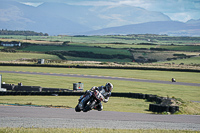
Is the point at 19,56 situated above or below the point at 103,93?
above

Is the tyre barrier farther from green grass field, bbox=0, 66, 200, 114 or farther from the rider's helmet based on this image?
the rider's helmet

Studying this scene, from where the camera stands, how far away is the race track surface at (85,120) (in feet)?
60.4

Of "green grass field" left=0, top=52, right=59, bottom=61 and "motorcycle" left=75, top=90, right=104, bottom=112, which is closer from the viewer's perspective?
"motorcycle" left=75, top=90, right=104, bottom=112

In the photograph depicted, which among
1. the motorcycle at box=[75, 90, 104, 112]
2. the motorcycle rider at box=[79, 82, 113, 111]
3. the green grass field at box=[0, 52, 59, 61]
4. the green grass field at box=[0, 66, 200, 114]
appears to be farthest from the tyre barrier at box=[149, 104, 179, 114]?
the green grass field at box=[0, 52, 59, 61]

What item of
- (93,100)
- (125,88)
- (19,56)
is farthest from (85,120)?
(19,56)

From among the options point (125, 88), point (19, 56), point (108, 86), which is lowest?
point (125, 88)

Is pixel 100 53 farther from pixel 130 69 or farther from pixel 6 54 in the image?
pixel 130 69

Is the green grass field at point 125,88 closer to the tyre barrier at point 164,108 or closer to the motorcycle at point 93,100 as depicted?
the tyre barrier at point 164,108

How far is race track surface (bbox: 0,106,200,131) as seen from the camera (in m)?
18.4

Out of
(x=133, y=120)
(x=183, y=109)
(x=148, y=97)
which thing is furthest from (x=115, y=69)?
(x=133, y=120)

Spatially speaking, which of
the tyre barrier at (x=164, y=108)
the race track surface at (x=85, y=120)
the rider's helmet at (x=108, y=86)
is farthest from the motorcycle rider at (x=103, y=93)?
the tyre barrier at (x=164, y=108)

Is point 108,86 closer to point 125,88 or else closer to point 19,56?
point 125,88

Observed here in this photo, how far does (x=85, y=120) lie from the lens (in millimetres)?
20000

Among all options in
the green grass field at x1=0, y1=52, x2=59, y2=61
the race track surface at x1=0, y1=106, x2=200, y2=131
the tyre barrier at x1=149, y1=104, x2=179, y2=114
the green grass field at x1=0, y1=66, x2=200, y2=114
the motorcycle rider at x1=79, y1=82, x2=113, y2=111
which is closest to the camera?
the motorcycle rider at x1=79, y1=82, x2=113, y2=111
